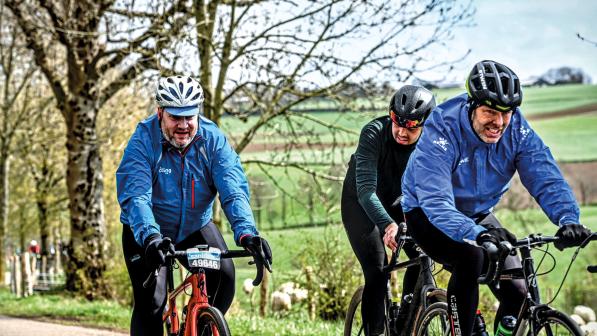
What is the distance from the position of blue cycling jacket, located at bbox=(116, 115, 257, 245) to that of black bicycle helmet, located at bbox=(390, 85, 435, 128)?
3.56ft

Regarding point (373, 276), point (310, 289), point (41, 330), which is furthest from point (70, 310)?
point (373, 276)

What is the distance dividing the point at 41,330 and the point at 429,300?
8.26 m

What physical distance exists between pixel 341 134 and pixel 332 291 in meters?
3.11

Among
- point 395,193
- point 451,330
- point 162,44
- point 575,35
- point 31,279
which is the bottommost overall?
point 31,279

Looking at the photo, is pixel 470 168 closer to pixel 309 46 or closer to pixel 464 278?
pixel 464 278

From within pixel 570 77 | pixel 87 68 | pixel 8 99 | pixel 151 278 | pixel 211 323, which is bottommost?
pixel 211 323

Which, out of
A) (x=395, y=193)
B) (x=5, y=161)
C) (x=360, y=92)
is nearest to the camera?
(x=395, y=193)

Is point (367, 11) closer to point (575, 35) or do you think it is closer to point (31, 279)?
point (575, 35)

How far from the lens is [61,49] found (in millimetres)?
25203

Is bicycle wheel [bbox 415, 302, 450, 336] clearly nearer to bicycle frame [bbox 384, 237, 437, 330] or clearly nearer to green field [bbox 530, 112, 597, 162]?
bicycle frame [bbox 384, 237, 437, 330]

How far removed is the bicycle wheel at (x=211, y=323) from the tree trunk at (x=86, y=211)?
13.8m

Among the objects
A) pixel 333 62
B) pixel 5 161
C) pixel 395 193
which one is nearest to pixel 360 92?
pixel 333 62

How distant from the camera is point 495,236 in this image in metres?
4.46

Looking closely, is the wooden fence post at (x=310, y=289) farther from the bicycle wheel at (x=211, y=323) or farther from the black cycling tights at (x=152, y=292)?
the bicycle wheel at (x=211, y=323)
